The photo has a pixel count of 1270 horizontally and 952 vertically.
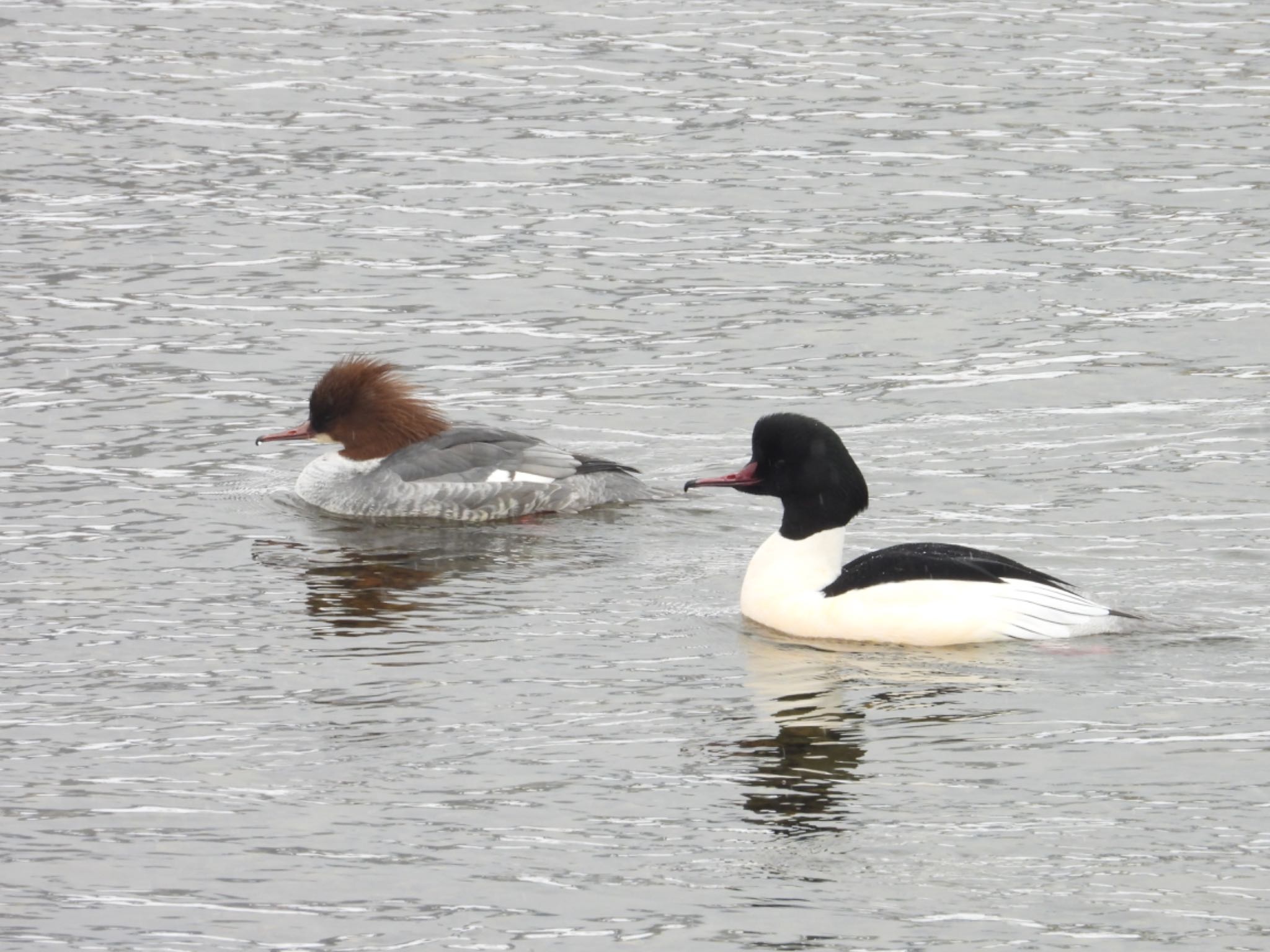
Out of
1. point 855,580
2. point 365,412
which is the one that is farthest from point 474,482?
point 855,580

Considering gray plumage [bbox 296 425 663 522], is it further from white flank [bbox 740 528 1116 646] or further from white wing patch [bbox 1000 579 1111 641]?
white wing patch [bbox 1000 579 1111 641]

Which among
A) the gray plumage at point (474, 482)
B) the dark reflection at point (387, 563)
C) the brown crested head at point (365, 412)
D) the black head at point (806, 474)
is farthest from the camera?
the brown crested head at point (365, 412)

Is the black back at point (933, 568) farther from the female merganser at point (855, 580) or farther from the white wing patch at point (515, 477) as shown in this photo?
the white wing patch at point (515, 477)

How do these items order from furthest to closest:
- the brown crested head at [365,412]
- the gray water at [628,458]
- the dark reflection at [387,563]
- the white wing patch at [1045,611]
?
the brown crested head at [365,412], the dark reflection at [387,563], the white wing patch at [1045,611], the gray water at [628,458]

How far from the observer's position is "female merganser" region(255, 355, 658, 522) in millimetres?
12797

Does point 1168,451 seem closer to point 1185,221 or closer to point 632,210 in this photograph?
point 1185,221

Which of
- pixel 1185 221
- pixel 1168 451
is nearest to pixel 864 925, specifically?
pixel 1168 451

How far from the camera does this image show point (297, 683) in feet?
31.9

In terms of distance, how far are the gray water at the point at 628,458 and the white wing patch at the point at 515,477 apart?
0.93 ft

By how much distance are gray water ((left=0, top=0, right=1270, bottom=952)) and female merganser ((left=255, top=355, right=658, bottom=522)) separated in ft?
0.71

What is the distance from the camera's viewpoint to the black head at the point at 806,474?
10.5 metres

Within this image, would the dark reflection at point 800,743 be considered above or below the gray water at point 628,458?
below

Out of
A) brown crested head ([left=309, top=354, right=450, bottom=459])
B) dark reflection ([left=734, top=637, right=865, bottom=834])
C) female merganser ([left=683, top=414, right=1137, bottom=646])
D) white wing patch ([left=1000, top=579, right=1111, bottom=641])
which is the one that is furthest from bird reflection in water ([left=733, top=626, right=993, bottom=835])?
brown crested head ([left=309, top=354, right=450, bottom=459])

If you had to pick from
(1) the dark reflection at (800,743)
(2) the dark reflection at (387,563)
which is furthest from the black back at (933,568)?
(2) the dark reflection at (387,563)
